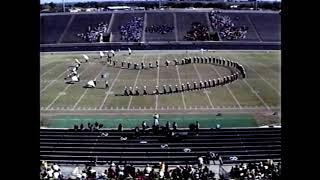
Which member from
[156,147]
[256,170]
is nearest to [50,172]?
[156,147]

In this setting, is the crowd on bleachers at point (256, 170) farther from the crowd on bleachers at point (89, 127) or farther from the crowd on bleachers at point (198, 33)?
the crowd on bleachers at point (198, 33)

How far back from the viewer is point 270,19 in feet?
225

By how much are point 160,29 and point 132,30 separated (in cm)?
Answer: 329

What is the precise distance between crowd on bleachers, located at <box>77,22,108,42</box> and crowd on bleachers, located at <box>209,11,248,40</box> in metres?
13.0

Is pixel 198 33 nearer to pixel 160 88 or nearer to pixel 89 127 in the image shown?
pixel 160 88

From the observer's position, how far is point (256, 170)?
16.2 meters

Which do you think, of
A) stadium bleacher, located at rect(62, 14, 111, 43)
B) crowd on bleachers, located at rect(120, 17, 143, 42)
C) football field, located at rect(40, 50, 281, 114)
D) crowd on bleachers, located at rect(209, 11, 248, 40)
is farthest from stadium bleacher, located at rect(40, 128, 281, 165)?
stadium bleacher, located at rect(62, 14, 111, 43)

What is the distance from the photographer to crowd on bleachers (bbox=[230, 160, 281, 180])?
622 inches

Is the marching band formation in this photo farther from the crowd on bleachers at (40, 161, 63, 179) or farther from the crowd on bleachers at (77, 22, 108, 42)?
the crowd on bleachers at (40, 161, 63, 179)

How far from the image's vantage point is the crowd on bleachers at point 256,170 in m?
15.8
